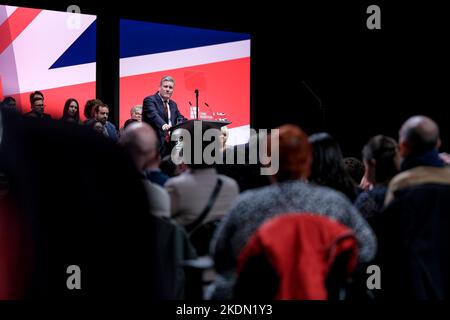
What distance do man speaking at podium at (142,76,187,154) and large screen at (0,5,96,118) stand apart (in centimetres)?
84

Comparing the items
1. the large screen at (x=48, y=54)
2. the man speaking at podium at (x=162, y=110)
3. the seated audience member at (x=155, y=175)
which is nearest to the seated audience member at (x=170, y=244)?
the seated audience member at (x=155, y=175)

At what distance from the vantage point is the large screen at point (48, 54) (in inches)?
267

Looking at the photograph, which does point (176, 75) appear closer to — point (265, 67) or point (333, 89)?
point (265, 67)

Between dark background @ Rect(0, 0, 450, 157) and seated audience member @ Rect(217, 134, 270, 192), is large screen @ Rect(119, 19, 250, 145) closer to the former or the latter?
dark background @ Rect(0, 0, 450, 157)

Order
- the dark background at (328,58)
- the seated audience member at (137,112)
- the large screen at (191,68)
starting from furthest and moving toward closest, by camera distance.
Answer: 1. the large screen at (191,68)
2. the seated audience member at (137,112)
3. the dark background at (328,58)

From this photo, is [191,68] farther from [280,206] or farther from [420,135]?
[280,206]

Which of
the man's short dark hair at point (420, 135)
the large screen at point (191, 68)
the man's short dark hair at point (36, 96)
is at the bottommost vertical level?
the man's short dark hair at point (420, 135)

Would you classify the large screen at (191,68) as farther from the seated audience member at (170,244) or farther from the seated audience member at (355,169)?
the seated audience member at (170,244)

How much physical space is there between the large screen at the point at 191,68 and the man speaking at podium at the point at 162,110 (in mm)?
493

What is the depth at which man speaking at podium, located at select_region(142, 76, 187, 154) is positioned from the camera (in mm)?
6848

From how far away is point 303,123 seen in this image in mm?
8344

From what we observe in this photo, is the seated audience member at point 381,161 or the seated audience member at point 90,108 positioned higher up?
the seated audience member at point 90,108
